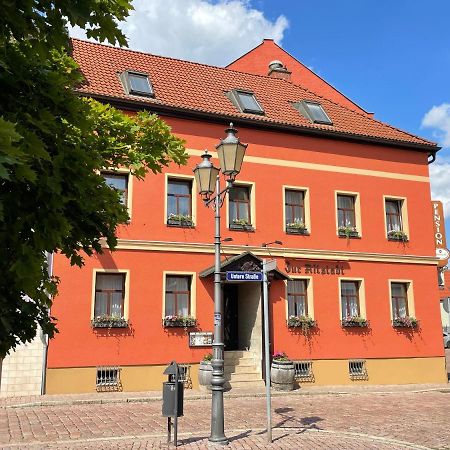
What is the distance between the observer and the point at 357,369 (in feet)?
54.4

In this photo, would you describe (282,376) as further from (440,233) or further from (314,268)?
(440,233)

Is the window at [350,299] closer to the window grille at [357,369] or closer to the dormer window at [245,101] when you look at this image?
the window grille at [357,369]

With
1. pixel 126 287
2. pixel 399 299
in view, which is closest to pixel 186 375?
pixel 126 287

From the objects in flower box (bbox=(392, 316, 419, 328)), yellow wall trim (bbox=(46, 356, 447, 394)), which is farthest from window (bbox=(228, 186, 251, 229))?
flower box (bbox=(392, 316, 419, 328))

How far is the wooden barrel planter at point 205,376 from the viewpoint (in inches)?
550

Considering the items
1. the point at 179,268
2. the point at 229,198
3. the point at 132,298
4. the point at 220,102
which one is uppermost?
the point at 220,102

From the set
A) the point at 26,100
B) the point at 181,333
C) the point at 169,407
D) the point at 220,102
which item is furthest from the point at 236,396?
the point at 26,100

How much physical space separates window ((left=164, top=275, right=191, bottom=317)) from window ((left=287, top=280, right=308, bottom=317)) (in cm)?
330

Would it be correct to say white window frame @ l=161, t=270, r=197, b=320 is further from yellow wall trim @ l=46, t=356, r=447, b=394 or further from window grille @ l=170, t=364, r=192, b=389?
yellow wall trim @ l=46, t=356, r=447, b=394

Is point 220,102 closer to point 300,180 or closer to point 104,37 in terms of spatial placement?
point 300,180

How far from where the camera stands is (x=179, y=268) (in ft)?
50.0

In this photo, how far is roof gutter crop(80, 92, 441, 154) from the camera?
15.2 m

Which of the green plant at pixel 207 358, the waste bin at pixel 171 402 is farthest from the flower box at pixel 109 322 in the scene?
the waste bin at pixel 171 402

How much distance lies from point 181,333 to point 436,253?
10.1 meters
